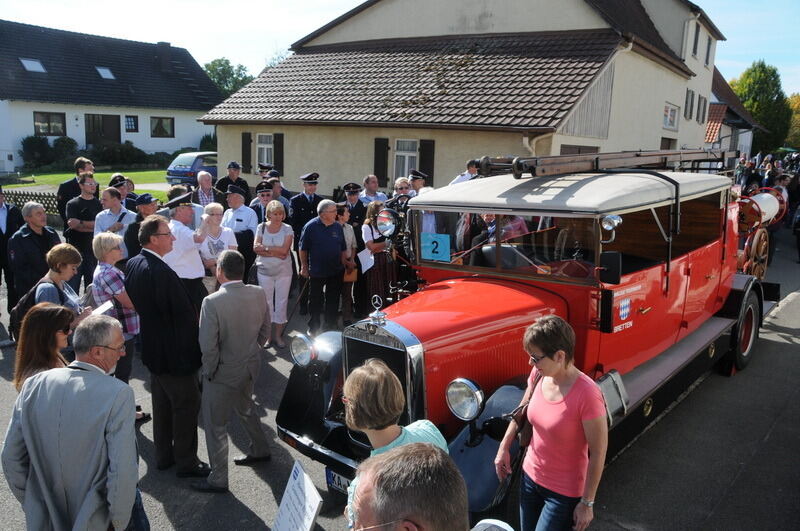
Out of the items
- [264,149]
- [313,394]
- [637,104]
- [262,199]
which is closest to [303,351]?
[313,394]

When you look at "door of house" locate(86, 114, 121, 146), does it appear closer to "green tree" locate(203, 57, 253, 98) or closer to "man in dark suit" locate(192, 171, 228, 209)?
"man in dark suit" locate(192, 171, 228, 209)

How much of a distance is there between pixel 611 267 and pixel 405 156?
38.0ft

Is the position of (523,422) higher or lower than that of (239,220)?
lower

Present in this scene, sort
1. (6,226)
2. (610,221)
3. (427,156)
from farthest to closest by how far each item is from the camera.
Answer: (427,156) < (6,226) < (610,221)

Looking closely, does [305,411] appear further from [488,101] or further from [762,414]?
[488,101]

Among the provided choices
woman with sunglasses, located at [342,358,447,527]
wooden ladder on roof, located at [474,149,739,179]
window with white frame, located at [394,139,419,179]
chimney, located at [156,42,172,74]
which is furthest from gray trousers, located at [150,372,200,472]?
chimney, located at [156,42,172,74]

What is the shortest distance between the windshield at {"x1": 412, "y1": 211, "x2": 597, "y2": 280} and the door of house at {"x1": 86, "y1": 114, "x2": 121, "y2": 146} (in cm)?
3400

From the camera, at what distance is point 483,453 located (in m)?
3.50

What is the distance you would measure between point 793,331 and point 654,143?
12.2 meters

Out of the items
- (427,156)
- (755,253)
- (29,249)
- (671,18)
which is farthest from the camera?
(671,18)

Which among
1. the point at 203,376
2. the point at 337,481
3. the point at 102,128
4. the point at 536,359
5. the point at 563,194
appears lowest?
the point at 337,481

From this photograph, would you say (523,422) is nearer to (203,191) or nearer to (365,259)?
(365,259)

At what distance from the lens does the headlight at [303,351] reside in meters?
4.45

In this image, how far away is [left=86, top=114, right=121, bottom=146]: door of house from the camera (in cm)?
3450
